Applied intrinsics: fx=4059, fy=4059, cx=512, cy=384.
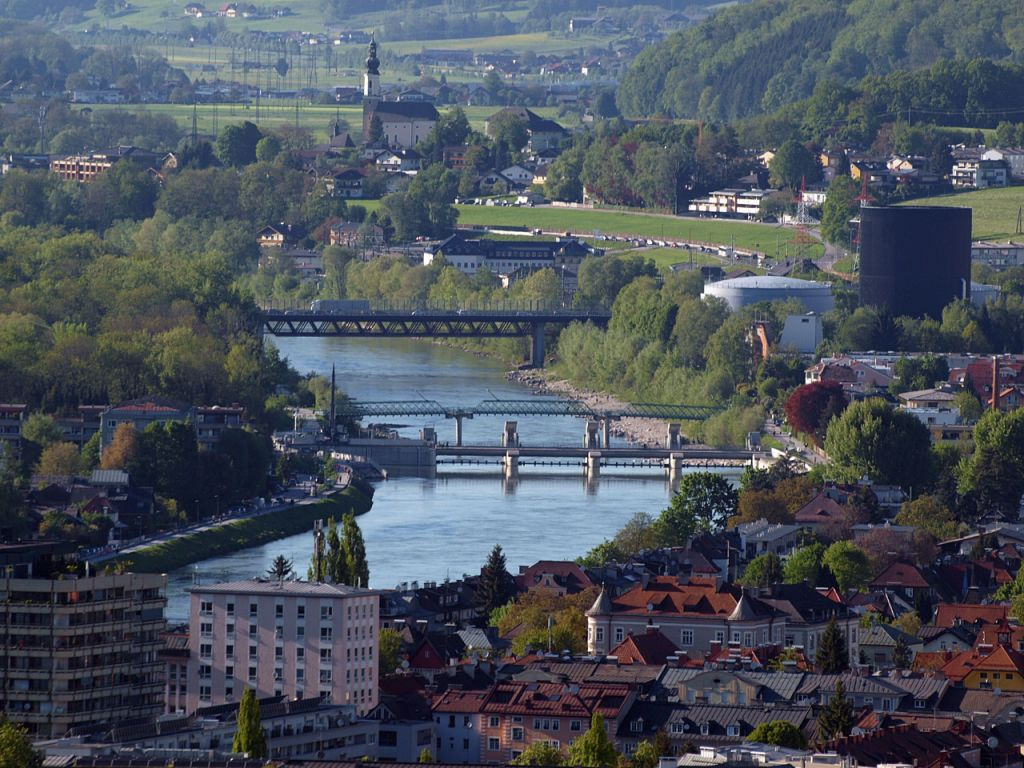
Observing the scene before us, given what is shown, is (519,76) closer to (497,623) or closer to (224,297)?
(224,297)

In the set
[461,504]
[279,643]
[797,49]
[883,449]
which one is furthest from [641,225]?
[279,643]

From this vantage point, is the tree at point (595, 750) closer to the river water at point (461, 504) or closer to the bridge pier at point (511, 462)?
the river water at point (461, 504)

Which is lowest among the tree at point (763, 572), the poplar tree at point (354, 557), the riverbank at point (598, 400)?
the riverbank at point (598, 400)

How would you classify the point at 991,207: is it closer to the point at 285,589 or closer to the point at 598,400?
the point at 598,400

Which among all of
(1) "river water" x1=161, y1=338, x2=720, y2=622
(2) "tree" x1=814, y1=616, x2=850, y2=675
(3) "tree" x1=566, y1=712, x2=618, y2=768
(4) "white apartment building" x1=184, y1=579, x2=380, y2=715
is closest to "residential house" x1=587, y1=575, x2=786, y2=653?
(2) "tree" x1=814, y1=616, x2=850, y2=675

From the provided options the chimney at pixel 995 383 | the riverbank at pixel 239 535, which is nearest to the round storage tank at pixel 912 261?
the chimney at pixel 995 383

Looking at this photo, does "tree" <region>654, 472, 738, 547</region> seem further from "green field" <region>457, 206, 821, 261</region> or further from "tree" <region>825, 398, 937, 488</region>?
"green field" <region>457, 206, 821, 261</region>
